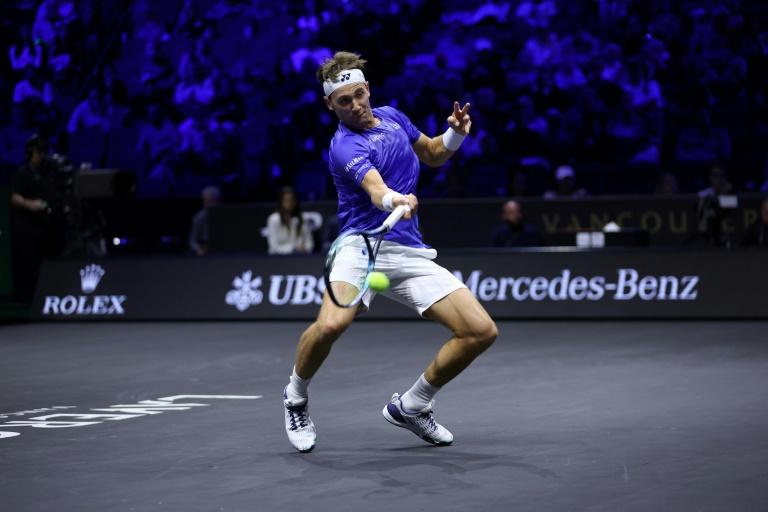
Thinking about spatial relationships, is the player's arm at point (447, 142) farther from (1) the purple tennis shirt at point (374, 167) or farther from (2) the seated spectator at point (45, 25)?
(2) the seated spectator at point (45, 25)

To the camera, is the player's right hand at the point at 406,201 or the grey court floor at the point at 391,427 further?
the player's right hand at the point at 406,201

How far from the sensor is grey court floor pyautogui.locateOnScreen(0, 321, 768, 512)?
5.63m

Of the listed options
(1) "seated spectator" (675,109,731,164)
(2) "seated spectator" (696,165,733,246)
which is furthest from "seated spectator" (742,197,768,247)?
(1) "seated spectator" (675,109,731,164)

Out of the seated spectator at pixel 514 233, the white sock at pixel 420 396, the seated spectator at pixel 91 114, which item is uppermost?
the seated spectator at pixel 91 114

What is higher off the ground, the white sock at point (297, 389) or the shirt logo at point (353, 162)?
the shirt logo at point (353, 162)

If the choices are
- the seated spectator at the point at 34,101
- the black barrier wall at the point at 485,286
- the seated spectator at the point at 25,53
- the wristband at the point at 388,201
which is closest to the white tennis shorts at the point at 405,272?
the wristband at the point at 388,201

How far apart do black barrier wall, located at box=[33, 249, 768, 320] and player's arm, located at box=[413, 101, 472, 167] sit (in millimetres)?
7346

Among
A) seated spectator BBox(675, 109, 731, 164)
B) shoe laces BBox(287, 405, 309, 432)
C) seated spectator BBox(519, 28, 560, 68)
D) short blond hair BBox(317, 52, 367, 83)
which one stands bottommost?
shoe laces BBox(287, 405, 309, 432)

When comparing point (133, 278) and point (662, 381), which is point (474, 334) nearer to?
point (662, 381)

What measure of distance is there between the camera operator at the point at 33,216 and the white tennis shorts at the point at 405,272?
33.1ft

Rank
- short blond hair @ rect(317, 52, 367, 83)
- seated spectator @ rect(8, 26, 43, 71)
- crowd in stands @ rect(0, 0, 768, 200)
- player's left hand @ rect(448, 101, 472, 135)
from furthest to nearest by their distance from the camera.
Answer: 1. seated spectator @ rect(8, 26, 43, 71)
2. crowd in stands @ rect(0, 0, 768, 200)
3. player's left hand @ rect(448, 101, 472, 135)
4. short blond hair @ rect(317, 52, 367, 83)

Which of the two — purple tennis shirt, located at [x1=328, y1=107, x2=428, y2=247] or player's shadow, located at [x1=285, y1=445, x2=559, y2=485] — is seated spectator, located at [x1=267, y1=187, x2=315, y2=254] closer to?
purple tennis shirt, located at [x1=328, y1=107, x2=428, y2=247]

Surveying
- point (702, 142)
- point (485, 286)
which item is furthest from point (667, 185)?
point (485, 286)

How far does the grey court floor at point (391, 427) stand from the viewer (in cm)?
563
